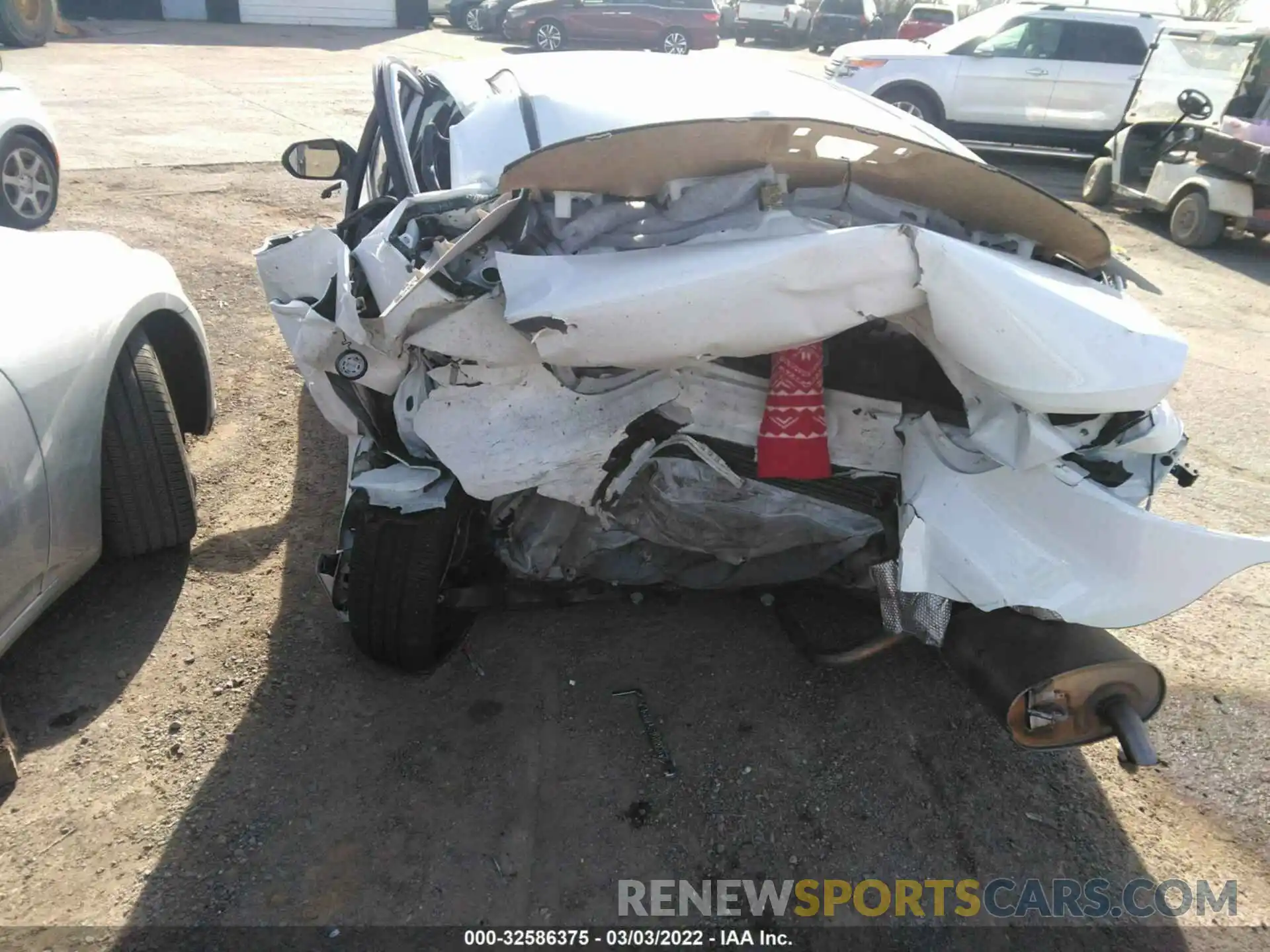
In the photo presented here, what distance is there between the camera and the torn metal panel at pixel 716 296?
1.94m

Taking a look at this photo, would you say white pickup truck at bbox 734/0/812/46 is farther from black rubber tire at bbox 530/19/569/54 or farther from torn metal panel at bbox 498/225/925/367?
torn metal panel at bbox 498/225/925/367

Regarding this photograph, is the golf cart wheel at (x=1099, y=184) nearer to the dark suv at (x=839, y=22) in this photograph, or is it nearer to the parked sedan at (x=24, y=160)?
the parked sedan at (x=24, y=160)

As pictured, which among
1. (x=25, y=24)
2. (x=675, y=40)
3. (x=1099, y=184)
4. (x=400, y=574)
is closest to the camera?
(x=400, y=574)

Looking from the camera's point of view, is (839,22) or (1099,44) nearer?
(1099,44)

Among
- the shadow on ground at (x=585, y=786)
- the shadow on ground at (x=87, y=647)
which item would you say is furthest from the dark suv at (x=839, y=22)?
the shadow on ground at (x=87, y=647)

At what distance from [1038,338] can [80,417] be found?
2.51 meters

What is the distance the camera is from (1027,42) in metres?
11.5

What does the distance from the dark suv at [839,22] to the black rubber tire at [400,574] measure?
23.2 m

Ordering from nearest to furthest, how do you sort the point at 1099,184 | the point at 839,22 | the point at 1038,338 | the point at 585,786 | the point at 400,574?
the point at 1038,338
the point at 585,786
the point at 400,574
the point at 1099,184
the point at 839,22

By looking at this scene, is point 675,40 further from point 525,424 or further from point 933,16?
point 525,424

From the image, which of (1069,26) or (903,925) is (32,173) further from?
(1069,26)

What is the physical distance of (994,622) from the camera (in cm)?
216

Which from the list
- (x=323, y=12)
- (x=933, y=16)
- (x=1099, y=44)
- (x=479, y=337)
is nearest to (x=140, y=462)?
(x=479, y=337)

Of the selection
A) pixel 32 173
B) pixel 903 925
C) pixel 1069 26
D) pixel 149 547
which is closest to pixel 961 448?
pixel 903 925
